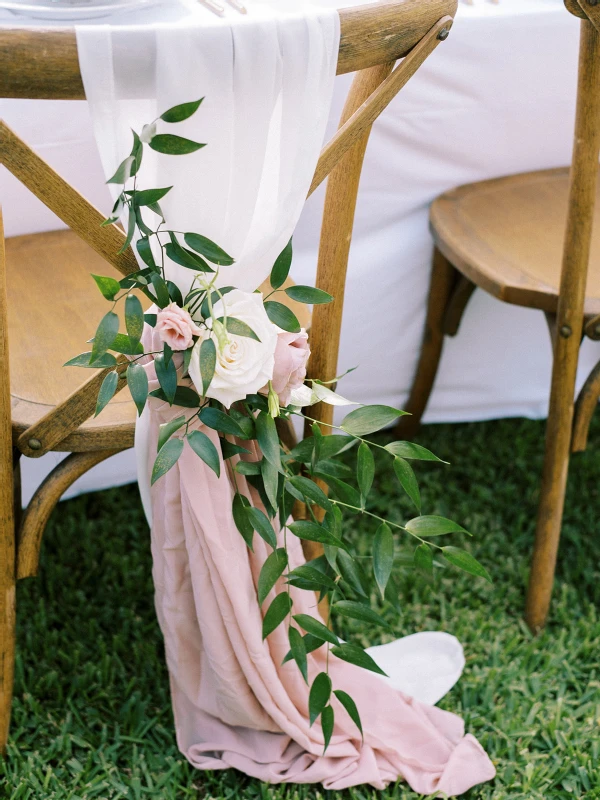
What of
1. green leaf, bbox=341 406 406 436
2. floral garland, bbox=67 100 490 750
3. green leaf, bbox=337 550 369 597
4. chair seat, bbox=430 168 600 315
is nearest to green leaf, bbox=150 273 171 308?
floral garland, bbox=67 100 490 750

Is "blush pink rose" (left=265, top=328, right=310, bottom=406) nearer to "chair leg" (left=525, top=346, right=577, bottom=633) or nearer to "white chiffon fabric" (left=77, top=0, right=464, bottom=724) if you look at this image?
"white chiffon fabric" (left=77, top=0, right=464, bottom=724)

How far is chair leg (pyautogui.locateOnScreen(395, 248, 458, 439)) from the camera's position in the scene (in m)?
1.54

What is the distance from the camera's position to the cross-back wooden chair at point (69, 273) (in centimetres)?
71

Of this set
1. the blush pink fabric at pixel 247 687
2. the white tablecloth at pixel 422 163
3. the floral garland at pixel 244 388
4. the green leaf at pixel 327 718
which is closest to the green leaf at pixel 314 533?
the floral garland at pixel 244 388

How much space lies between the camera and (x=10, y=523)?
0.97 m

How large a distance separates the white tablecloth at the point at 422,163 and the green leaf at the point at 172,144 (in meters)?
0.56

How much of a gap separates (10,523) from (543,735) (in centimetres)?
70

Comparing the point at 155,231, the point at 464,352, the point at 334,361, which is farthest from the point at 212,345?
the point at 464,352

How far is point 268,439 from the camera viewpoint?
84cm

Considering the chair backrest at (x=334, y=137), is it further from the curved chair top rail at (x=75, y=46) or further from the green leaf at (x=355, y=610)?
the green leaf at (x=355, y=610)

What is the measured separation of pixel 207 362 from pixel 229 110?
203 mm

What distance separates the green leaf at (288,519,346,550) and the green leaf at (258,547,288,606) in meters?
0.03

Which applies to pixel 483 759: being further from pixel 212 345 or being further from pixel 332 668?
pixel 212 345

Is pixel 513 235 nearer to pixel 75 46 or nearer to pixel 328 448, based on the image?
pixel 328 448
